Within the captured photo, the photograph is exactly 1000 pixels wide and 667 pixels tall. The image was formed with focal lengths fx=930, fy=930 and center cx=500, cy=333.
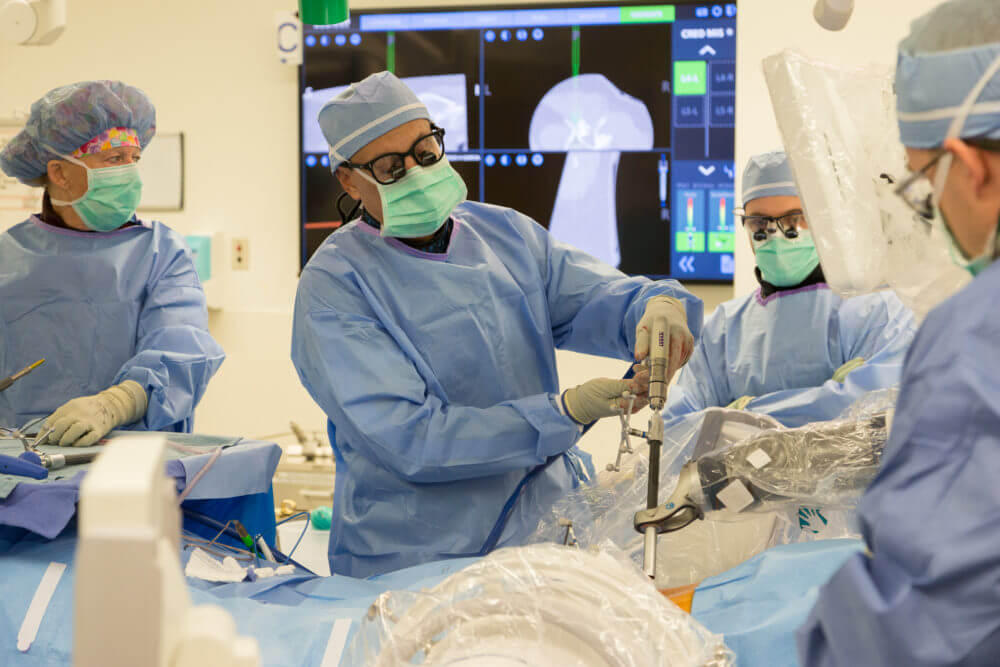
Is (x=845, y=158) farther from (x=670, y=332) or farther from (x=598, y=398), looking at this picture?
(x=598, y=398)

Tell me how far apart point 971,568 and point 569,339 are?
151 centimetres

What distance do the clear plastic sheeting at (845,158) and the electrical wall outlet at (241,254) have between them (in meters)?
3.18

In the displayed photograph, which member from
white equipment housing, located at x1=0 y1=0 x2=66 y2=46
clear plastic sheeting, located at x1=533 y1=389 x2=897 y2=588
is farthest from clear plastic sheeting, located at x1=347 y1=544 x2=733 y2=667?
white equipment housing, located at x1=0 y1=0 x2=66 y2=46

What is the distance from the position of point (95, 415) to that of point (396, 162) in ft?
2.73

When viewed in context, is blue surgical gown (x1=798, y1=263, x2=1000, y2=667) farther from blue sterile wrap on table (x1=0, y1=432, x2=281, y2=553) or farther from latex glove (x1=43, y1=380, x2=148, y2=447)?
latex glove (x1=43, y1=380, x2=148, y2=447)

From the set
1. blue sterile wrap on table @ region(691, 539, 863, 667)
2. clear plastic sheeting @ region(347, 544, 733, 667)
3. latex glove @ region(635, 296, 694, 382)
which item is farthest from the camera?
latex glove @ region(635, 296, 694, 382)

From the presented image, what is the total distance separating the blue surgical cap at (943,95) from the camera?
0.79 metres

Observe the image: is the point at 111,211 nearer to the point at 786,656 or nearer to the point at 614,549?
the point at 614,549

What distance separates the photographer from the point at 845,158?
135 cm

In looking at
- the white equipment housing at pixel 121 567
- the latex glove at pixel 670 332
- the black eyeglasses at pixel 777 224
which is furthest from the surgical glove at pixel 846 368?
the white equipment housing at pixel 121 567

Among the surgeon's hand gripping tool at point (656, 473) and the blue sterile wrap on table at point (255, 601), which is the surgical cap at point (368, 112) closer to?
the surgeon's hand gripping tool at point (656, 473)

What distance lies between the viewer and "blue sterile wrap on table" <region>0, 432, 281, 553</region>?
155cm

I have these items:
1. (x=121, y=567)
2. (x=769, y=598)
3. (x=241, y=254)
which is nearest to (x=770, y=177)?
(x=769, y=598)

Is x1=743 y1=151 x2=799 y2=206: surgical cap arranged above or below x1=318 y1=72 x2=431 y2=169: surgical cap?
below
